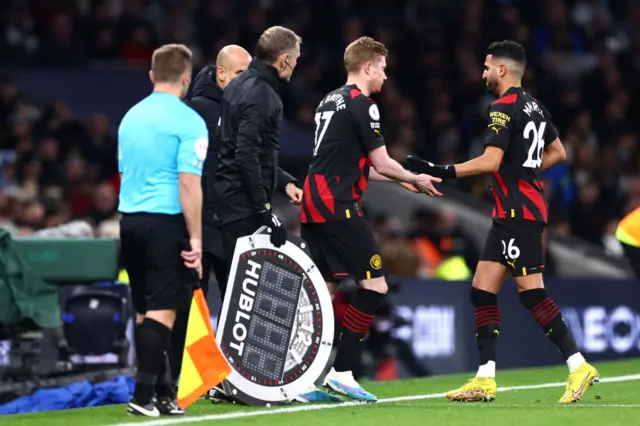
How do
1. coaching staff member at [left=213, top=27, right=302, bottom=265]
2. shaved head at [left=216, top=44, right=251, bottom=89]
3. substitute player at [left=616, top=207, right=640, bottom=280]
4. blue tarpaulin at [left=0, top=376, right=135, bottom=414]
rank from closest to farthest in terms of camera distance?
1. coaching staff member at [left=213, top=27, right=302, bottom=265]
2. shaved head at [left=216, top=44, right=251, bottom=89]
3. blue tarpaulin at [left=0, top=376, right=135, bottom=414]
4. substitute player at [left=616, top=207, right=640, bottom=280]

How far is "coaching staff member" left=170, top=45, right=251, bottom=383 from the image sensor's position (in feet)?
31.6

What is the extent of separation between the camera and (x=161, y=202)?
799cm

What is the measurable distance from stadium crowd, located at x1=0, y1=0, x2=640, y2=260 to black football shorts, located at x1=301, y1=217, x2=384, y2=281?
271 inches

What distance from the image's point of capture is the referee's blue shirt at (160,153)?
798 cm

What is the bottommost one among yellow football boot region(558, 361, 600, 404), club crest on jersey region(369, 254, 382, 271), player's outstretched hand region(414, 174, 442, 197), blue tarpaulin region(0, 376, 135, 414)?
blue tarpaulin region(0, 376, 135, 414)

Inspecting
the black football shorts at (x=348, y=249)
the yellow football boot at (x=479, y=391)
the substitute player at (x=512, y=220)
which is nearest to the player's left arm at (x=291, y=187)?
the black football shorts at (x=348, y=249)

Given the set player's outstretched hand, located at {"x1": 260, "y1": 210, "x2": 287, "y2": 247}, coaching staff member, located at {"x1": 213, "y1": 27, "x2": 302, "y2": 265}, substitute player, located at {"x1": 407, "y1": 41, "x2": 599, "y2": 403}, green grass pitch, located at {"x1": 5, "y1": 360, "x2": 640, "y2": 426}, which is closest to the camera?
green grass pitch, located at {"x1": 5, "y1": 360, "x2": 640, "y2": 426}

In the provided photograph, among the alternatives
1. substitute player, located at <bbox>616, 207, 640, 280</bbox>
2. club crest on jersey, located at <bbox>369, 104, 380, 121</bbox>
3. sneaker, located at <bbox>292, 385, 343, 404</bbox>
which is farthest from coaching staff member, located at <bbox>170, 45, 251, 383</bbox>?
substitute player, located at <bbox>616, 207, 640, 280</bbox>

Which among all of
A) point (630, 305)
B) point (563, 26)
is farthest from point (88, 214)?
point (563, 26)

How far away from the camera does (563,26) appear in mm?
23688

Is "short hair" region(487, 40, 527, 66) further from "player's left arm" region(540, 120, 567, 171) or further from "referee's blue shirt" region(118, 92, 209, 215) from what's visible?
"referee's blue shirt" region(118, 92, 209, 215)

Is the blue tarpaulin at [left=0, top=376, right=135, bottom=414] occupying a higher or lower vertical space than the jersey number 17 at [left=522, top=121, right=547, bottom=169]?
lower

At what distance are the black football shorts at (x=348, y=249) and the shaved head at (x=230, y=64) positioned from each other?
127cm

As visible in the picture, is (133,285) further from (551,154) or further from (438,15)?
(438,15)
